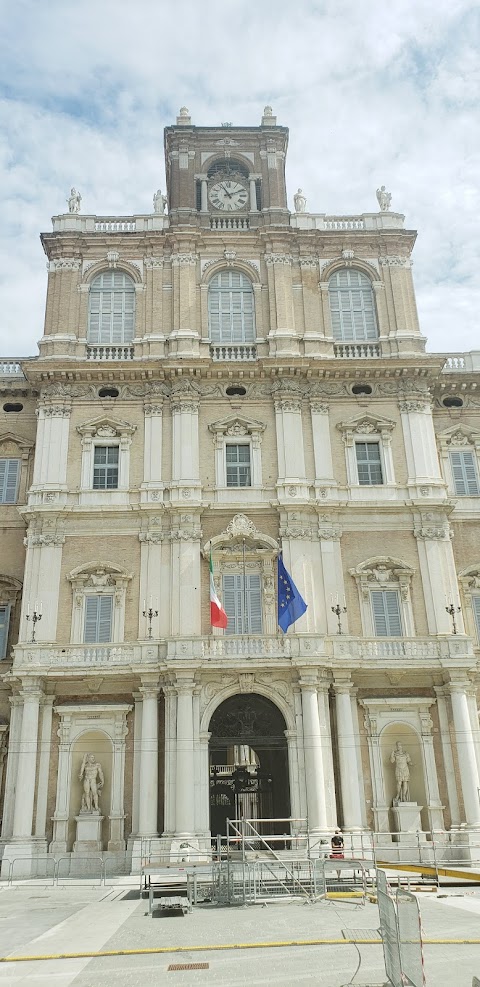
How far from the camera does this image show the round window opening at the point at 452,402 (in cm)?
3544

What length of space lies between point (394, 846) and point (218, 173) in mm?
30030

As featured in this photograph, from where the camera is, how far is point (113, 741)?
2875cm

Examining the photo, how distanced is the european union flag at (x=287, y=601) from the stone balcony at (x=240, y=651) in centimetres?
91

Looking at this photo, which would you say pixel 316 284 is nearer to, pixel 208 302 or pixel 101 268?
pixel 208 302

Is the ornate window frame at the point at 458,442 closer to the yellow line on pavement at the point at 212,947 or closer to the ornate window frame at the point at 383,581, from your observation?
the ornate window frame at the point at 383,581

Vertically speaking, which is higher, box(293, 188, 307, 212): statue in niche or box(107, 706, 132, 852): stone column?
box(293, 188, 307, 212): statue in niche

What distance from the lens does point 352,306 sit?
119ft

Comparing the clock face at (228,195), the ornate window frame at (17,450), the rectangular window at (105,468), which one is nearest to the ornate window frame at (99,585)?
the rectangular window at (105,468)

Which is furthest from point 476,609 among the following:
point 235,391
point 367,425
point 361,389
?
point 235,391

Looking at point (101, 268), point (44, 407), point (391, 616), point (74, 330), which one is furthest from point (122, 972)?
point (101, 268)

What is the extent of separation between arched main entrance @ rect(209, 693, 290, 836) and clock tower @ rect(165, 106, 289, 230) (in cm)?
2144

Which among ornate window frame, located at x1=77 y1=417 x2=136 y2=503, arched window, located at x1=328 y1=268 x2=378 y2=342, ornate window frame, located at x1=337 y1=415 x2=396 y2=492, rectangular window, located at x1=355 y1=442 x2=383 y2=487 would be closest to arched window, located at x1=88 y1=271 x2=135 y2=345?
ornate window frame, located at x1=77 y1=417 x2=136 y2=503

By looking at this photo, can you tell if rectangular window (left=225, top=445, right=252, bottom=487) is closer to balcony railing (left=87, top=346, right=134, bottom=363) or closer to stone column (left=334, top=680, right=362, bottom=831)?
balcony railing (left=87, top=346, right=134, bottom=363)

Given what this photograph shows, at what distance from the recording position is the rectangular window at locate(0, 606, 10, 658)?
3086 centimetres
